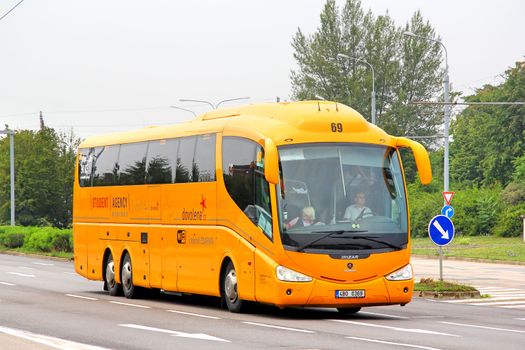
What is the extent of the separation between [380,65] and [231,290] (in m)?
78.8

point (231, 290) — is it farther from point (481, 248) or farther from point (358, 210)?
point (481, 248)

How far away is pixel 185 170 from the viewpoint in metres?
24.0

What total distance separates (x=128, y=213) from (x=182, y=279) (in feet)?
10.9

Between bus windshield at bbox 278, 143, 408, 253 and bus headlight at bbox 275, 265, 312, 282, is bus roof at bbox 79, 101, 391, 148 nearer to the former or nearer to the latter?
bus windshield at bbox 278, 143, 408, 253

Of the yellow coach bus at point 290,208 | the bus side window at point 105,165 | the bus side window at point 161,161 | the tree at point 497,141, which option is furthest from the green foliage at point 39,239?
the tree at point 497,141

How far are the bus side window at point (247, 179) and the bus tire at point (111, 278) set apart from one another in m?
6.79

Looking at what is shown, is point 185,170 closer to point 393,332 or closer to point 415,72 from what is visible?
point 393,332

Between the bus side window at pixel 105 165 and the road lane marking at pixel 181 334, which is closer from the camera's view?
the road lane marking at pixel 181 334

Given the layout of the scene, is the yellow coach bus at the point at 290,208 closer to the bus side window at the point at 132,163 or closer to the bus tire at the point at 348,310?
the bus tire at the point at 348,310

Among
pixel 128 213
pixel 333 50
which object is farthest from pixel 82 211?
pixel 333 50

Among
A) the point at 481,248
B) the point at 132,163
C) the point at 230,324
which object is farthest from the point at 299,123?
the point at 481,248

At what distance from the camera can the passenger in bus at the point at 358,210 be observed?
66.0ft

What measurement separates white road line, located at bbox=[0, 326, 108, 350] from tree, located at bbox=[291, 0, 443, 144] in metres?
82.4

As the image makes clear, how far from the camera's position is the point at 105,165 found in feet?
94.2
